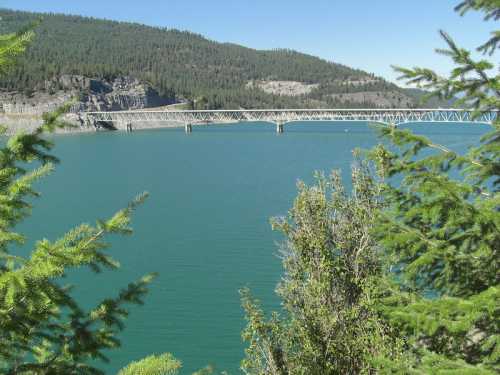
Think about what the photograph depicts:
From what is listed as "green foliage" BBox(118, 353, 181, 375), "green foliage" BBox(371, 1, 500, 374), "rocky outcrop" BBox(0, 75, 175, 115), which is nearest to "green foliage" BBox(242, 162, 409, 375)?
"green foliage" BBox(371, 1, 500, 374)

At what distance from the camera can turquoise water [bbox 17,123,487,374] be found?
20.8 meters

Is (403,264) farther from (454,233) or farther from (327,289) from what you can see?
(454,233)

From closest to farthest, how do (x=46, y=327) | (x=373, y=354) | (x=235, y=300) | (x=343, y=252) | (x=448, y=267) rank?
(x=46, y=327) → (x=448, y=267) → (x=373, y=354) → (x=343, y=252) → (x=235, y=300)

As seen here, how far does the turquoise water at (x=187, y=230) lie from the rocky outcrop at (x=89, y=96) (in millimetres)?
72695

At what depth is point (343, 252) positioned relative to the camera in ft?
35.3

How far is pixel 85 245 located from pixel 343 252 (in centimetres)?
744

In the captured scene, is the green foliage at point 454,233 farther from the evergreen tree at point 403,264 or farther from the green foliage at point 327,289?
the green foliage at point 327,289

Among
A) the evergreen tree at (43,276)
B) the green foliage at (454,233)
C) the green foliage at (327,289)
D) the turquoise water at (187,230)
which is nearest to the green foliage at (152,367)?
the evergreen tree at (43,276)

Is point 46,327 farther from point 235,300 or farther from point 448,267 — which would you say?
point 235,300

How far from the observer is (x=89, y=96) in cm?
16238

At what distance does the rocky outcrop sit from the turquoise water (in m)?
72.7

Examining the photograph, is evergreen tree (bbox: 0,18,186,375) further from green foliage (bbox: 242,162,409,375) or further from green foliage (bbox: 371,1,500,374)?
green foliage (bbox: 242,162,409,375)

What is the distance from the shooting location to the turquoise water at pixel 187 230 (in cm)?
2077

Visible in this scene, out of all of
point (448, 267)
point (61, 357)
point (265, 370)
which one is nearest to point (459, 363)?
point (448, 267)
